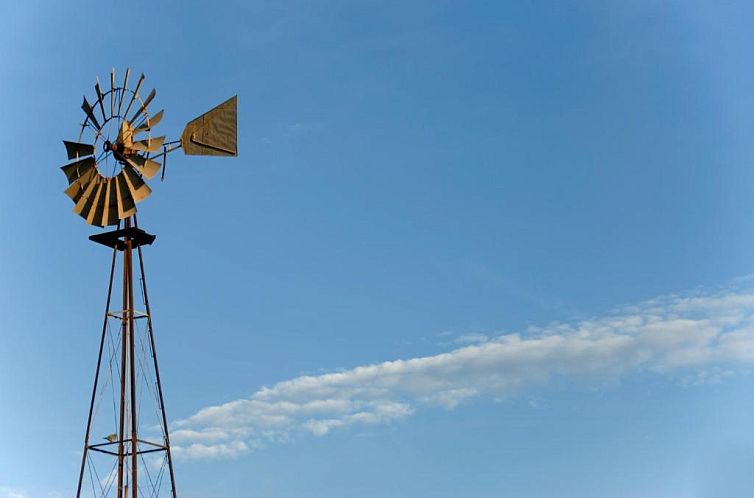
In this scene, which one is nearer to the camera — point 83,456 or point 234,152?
point 83,456

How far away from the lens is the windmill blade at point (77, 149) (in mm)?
37281

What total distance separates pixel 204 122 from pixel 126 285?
6126 mm

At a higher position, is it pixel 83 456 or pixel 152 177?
pixel 152 177

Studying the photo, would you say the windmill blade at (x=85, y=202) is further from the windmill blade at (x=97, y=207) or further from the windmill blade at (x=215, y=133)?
the windmill blade at (x=215, y=133)

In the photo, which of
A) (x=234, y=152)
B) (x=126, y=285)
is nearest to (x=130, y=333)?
(x=126, y=285)

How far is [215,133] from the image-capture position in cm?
3925

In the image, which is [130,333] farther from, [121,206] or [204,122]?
[204,122]

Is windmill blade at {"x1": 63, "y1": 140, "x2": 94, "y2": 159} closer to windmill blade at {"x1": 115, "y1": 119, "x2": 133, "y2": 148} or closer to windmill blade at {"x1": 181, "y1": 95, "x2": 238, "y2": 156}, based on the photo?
windmill blade at {"x1": 115, "y1": 119, "x2": 133, "y2": 148}

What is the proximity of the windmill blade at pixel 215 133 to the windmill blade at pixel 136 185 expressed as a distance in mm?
2102

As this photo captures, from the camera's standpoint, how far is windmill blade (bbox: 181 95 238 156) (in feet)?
128

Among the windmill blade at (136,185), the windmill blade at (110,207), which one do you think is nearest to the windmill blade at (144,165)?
the windmill blade at (136,185)

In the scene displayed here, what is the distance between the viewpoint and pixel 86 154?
37375 millimetres

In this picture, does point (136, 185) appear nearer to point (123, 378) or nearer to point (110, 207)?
point (110, 207)

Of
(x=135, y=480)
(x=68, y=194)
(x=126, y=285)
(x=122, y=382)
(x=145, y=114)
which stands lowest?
(x=135, y=480)
